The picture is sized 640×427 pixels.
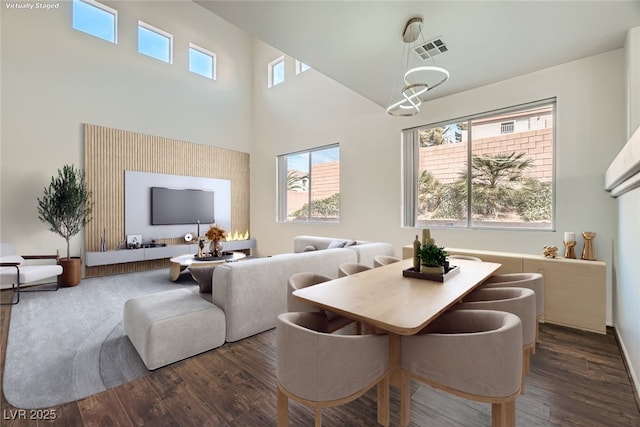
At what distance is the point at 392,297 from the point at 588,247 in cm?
304

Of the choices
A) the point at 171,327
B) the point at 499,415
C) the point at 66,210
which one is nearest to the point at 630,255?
the point at 499,415

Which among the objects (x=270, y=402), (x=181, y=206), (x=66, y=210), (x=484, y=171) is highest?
(x=484, y=171)

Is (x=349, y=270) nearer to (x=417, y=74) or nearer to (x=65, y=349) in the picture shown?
(x=65, y=349)

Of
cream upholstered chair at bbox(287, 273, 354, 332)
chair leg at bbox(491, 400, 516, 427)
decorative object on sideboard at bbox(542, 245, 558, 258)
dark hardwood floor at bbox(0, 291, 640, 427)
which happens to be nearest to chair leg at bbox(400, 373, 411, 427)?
dark hardwood floor at bbox(0, 291, 640, 427)

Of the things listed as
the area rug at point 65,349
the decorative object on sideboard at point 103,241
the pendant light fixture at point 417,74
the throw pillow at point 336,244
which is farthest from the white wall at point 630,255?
the decorative object on sideboard at point 103,241

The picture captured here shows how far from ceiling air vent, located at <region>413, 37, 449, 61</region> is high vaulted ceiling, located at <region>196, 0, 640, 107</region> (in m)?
0.07

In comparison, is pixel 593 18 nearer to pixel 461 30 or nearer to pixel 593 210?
pixel 461 30

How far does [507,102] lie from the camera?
391cm

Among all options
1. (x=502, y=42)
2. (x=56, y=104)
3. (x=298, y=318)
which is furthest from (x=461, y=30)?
(x=56, y=104)

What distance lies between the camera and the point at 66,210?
461 centimetres

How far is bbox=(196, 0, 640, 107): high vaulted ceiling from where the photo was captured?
2.55 meters

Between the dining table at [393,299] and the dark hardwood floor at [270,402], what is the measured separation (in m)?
0.42

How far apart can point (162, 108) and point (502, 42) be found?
643 cm

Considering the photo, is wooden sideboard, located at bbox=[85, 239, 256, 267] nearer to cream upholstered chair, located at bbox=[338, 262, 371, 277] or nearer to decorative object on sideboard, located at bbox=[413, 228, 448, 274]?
cream upholstered chair, located at bbox=[338, 262, 371, 277]
